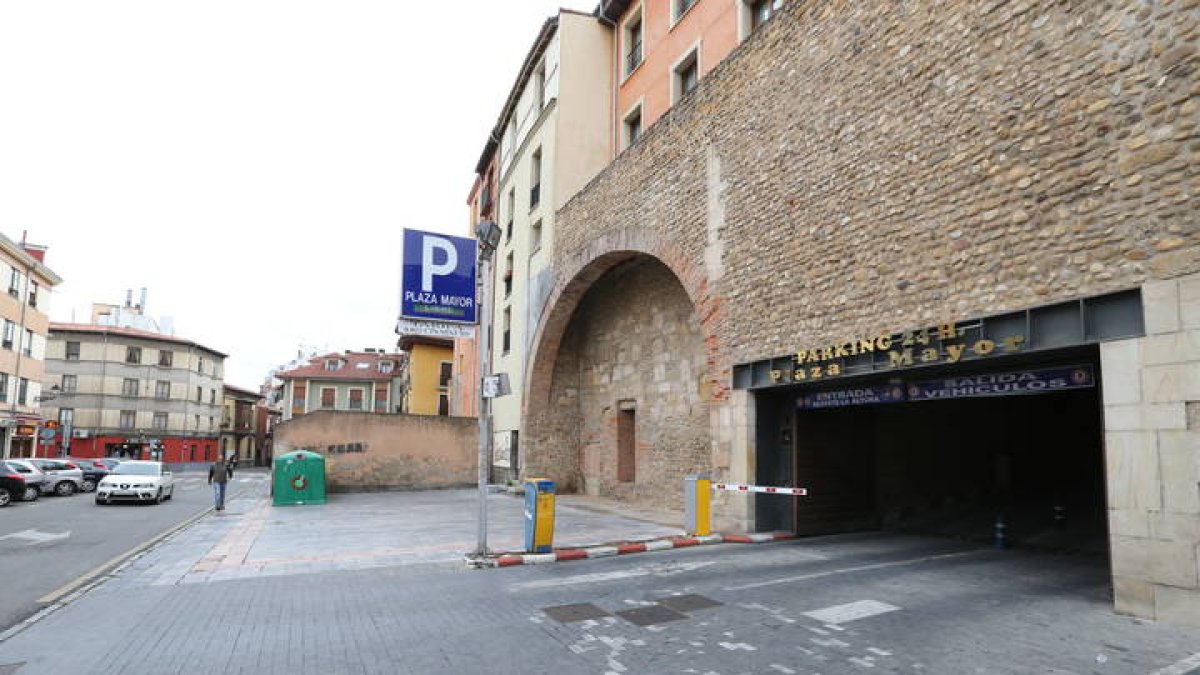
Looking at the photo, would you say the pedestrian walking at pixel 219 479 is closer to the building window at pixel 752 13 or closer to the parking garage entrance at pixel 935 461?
the parking garage entrance at pixel 935 461

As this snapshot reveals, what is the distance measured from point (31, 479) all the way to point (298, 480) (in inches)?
409

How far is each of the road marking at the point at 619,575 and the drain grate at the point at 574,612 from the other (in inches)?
41.4

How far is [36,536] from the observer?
1306 cm

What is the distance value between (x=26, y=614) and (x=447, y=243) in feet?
24.8

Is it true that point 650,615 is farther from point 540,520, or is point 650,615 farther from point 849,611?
point 540,520

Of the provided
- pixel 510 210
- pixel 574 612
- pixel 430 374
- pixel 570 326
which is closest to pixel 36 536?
pixel 574 612

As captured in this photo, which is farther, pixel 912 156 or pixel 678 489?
pixel 678 489

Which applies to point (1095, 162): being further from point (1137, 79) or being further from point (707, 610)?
point (707, 610)

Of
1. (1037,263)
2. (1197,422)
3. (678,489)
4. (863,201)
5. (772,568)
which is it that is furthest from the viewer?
(678,489)

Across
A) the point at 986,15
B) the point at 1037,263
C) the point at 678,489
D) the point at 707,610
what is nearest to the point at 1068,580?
the point at 1037,263

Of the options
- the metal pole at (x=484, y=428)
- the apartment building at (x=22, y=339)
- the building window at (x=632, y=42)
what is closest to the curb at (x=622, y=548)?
the metal pole at (x=484, y=428)

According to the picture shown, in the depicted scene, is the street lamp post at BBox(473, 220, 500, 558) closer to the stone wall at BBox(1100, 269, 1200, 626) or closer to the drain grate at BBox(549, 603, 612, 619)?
the drain grate at BBox(549, 603, 612, 619)

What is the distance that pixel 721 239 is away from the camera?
1384cm

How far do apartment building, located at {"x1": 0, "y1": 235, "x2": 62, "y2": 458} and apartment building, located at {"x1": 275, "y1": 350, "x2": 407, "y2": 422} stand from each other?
26.3 meters
